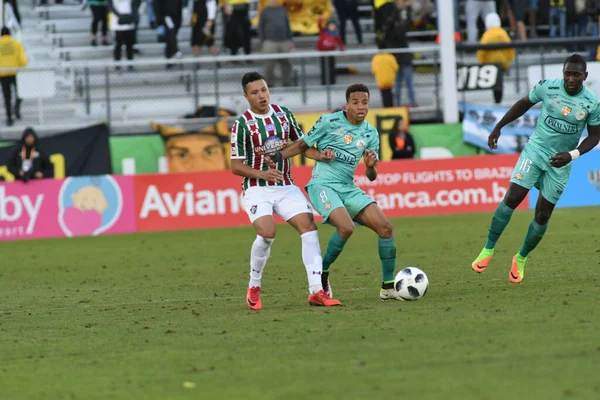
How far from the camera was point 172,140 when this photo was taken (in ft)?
77.3

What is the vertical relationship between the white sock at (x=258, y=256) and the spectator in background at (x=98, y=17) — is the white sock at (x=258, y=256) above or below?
below

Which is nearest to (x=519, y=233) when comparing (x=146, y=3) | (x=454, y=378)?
(x=454, y=378)

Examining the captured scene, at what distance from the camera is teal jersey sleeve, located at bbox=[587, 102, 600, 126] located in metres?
10.8

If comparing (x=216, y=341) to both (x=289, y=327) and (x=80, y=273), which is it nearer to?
(x=289, y=327)

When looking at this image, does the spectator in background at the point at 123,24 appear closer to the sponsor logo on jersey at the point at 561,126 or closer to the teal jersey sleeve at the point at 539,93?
the teal jersey sleeve at the point at 539,93

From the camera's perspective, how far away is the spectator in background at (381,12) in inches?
988

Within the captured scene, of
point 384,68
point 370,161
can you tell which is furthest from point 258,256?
point 384,68

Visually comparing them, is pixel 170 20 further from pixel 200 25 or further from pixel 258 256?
pixel 258 256

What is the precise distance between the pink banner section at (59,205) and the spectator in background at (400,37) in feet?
22.5

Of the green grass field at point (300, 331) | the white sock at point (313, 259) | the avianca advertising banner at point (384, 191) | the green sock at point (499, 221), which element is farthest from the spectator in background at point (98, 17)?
the white sock at point (313, 259)

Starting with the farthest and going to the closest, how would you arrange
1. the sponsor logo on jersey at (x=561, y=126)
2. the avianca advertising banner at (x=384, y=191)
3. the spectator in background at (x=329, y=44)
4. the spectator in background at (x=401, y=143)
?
1. the spectator in background at (x=329, y=44)
2. the spectator in background at (x=401, y=143)
3. the avianca advertising banner at (x=384, y=191)
4. the sponsor logo on jersey at (x=561, y=126)

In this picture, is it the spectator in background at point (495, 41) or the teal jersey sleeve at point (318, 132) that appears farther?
the spectator in background at point (495, 41)

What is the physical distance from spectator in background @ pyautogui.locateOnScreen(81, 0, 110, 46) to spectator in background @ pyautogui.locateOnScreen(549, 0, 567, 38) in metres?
10.7

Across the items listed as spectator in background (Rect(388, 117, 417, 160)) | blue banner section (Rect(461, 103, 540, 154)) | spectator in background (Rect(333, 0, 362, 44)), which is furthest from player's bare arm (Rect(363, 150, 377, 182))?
spectator in background (Rect(333, 0, 362, 44))
